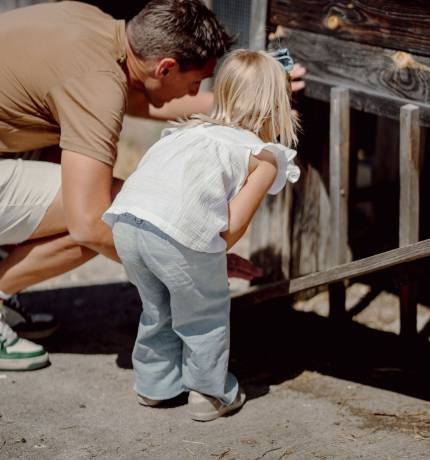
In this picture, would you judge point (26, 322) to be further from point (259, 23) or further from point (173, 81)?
point (259, 23)

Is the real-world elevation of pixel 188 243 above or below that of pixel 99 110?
below

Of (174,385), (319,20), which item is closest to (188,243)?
(174,385)

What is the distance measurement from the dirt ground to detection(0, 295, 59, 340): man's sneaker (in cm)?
6

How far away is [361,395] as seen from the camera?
3533 millimetres

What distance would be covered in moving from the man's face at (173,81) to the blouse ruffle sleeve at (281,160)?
58 cm

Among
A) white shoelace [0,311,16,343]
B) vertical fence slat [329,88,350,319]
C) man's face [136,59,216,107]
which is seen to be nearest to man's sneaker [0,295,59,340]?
white shoelace [0,311,16,343]

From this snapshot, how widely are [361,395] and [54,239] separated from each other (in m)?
1.36

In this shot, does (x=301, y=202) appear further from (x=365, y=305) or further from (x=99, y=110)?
(x=99, y=110)

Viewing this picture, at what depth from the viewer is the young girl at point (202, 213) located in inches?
122

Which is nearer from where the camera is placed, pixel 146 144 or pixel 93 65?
pixel 93 65

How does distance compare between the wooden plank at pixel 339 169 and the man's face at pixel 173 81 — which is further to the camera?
the wooden plank at pixel 339 169

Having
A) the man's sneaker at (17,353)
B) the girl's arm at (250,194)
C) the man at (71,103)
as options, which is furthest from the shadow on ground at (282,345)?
the girl's arm at (250,194)

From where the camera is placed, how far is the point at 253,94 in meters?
3.21

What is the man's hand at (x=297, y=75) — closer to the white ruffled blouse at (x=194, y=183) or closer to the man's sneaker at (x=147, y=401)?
the white ruffled blouse at (x=194, y=183)
